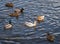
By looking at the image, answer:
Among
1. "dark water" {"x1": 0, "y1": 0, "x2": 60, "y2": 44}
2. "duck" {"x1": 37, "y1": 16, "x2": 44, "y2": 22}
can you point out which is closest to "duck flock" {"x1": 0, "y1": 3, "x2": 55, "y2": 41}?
"duck" {"x1": 37, "y1": 16, "x2": 44, "y2": 22}

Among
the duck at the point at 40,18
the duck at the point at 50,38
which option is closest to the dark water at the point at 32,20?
the duck at the point at 50,38

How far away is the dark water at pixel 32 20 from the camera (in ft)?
57.2

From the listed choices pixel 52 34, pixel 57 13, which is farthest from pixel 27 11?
pixel 52 34

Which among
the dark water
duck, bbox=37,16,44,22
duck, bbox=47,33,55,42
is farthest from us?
duck, bbox=37,16,44,22

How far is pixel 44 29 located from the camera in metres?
18.9

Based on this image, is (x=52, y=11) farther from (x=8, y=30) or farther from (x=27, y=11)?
(x=8, y=30)

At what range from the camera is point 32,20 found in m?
20.4

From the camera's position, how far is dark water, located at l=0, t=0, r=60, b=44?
1744 centimetres

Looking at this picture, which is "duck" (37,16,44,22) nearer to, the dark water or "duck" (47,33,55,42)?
the dark water

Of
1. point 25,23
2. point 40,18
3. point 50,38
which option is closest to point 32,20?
point 40,18

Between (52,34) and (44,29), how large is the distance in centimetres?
100

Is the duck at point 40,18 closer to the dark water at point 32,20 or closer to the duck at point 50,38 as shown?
the dark water at point 32,20

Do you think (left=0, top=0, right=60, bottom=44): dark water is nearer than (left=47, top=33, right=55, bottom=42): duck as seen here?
No

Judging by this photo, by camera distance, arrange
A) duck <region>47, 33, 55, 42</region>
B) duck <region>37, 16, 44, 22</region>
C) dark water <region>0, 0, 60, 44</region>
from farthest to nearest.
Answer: duck <region>37, 16, 44, 22</region> → dark water <region>0, 0, 60, 44</region> → duck <region>47, 33, 55, 42</region>
